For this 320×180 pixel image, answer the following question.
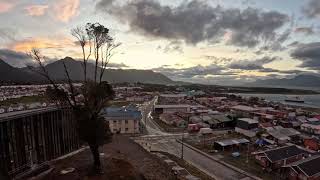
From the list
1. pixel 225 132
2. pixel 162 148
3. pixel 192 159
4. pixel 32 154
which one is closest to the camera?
pixel 32 154

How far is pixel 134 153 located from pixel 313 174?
69.0ft

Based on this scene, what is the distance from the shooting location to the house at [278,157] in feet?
127

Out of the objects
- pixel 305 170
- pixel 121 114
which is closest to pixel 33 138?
pixel 305 170

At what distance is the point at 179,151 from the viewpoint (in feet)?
155

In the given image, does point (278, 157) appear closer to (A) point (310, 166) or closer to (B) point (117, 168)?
(A) point (310, 166)

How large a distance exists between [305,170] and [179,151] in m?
19.4

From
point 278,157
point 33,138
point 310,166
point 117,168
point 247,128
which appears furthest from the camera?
point 247,128

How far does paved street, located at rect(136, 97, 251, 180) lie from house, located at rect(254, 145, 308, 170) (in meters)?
4.97

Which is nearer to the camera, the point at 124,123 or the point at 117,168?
the point at 117,168

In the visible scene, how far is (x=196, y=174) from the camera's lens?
33969 millimetres

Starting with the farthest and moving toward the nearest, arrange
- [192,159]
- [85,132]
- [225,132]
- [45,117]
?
[225,132] → [192,159] → [45,117] → [85,132]

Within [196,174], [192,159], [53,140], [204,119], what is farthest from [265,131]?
[53,140]

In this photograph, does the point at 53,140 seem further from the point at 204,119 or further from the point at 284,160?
the point at 204,119

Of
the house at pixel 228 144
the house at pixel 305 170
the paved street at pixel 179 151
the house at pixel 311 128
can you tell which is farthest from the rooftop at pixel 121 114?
the house at pixel 311 128
